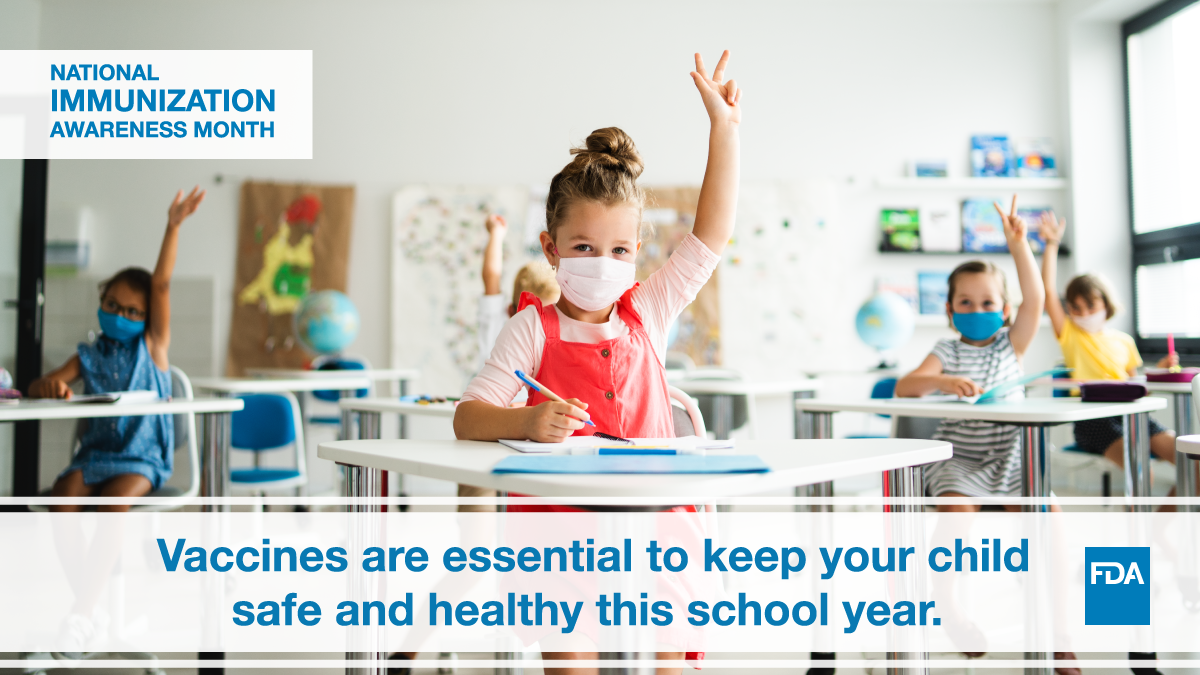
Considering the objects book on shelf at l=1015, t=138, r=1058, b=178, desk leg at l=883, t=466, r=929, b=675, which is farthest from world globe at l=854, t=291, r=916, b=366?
desk leg at l=883, t=466, r=929, b=675

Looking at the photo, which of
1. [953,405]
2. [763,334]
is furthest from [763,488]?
[763,334]

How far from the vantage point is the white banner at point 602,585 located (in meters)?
1.11

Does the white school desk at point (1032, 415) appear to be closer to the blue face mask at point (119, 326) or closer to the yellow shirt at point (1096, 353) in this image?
the yellow shirt at point (1096, 353)

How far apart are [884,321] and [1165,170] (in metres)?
2.24

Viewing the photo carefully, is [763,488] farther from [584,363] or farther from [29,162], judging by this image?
[29,162]

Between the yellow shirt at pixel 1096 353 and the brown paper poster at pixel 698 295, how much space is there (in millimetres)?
1923

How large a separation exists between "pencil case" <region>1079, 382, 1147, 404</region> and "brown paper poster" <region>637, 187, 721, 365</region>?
3100 mm

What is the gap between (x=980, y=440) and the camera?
2.19m

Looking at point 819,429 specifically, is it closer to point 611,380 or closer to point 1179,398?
point 611,380

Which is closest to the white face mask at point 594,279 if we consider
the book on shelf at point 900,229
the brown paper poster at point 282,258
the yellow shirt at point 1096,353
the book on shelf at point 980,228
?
the yellow shirt at point 1096,353

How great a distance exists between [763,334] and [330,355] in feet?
8.21

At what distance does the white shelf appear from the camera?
498cm

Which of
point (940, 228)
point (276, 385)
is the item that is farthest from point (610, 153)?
point (940, 228)

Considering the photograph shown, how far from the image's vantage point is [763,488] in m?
0.79
